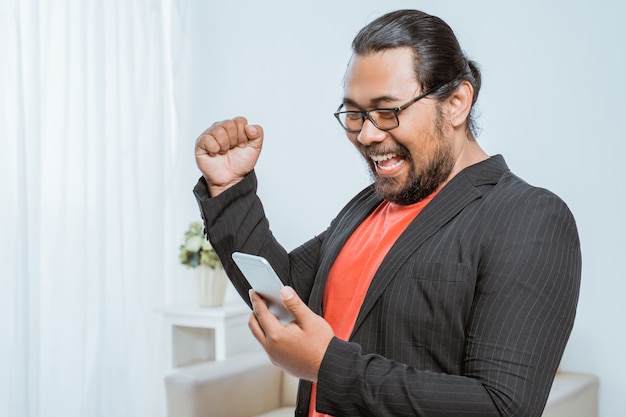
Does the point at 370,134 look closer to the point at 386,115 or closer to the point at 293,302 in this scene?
the point at 386,115

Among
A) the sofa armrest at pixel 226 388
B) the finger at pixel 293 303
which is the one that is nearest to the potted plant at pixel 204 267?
the sofa armrest at pixel 226 388

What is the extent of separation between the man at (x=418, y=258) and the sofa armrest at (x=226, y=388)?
127cm

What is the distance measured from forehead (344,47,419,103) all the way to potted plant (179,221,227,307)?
2.26 metres

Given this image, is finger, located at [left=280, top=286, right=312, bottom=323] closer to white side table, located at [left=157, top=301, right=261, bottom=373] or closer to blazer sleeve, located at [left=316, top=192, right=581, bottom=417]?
blazer sleeve, located at [left=316, top=192, right=581, bottom=417]

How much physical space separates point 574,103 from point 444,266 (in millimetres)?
1838

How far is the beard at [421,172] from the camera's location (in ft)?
4.11

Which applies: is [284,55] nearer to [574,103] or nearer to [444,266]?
[574,103]

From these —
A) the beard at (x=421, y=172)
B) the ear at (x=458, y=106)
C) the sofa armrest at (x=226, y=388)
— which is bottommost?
the sofa armrest at (x=226, y=388)

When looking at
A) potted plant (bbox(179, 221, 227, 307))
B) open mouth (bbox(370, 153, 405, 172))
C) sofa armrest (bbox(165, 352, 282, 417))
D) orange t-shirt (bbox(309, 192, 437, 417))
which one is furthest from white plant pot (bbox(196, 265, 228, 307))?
open mouth (bbox(370, 153, 405, 172))

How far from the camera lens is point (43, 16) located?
3143 millimetres

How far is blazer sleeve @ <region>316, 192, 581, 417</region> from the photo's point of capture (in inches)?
41.3

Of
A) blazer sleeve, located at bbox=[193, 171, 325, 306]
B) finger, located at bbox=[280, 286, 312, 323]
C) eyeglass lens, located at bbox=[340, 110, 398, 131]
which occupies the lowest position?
finger, located at bbox=[280, 286, 312, 323]

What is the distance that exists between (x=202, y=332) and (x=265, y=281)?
2.66m

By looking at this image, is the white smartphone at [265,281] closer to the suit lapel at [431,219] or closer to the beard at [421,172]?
the suit lapel at [431,219]
